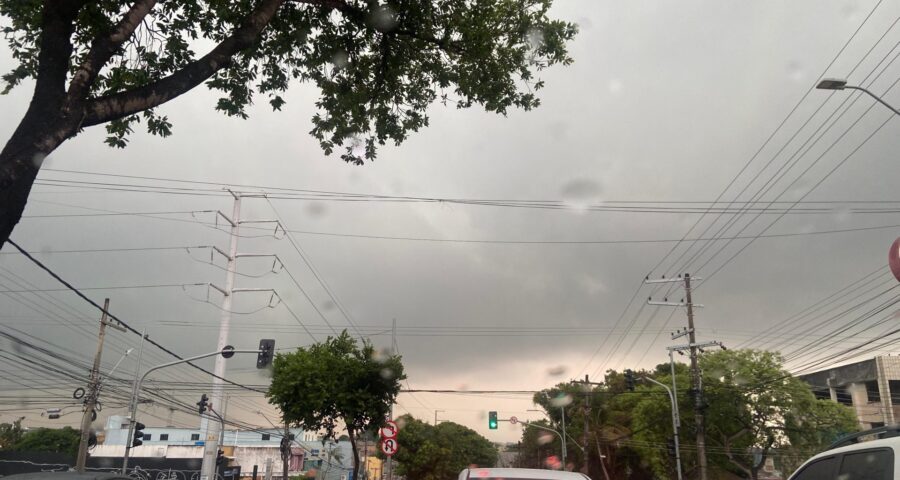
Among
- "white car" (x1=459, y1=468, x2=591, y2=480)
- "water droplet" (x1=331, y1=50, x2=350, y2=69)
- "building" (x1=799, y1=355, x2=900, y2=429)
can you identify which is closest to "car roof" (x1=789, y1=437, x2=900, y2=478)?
"white car" (x1=459, y1=468, x2=591, y2=480)

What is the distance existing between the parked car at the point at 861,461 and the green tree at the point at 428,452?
2367 inches

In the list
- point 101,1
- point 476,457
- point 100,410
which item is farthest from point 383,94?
point 476,457

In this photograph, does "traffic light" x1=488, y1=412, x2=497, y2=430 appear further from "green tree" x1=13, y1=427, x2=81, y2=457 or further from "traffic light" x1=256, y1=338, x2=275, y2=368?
"green tree" x1=13, y1=427, x2=81, y2=457

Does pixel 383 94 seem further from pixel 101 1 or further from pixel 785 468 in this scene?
pixel 785 468

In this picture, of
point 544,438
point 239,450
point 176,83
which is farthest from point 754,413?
point 239,450

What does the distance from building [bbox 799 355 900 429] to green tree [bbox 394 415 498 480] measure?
34688mm

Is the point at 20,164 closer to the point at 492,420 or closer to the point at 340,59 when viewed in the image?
the point at 340,59

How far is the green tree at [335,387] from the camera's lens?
20.7m

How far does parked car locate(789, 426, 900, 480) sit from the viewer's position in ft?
12.6

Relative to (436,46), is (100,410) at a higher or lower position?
lower

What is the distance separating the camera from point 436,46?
10094mm

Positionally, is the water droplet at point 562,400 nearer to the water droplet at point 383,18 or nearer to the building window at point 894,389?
the building window at point 894,389

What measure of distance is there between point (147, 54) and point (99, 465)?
61.2m

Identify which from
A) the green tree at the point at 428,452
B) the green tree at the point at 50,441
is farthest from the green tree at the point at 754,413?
the green tree at the point at 50,441
